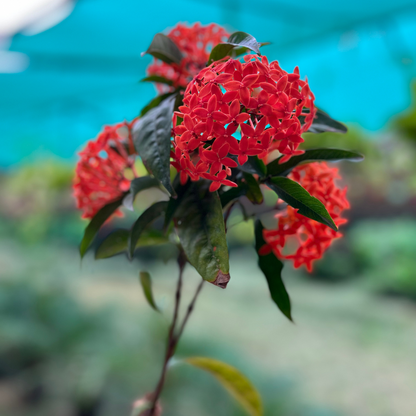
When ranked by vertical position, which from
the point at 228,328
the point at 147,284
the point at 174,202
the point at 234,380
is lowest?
the point at 228,328

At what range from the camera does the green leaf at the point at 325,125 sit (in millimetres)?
542

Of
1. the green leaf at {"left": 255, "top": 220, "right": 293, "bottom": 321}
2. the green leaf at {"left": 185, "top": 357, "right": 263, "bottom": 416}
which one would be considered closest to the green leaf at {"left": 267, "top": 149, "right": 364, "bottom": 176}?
the green leaf at {"left": 255, "top": 220, "right": 293, "bottom": 321}

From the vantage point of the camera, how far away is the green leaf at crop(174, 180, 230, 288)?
406 mm

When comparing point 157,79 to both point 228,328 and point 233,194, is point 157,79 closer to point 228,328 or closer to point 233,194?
point 233,194

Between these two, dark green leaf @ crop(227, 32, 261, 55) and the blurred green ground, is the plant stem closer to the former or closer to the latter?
the blurred green ground

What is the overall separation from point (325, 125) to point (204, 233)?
25 cm

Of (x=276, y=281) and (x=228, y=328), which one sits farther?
(x=228, y=328)

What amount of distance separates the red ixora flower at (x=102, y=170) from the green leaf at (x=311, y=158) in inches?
8.2

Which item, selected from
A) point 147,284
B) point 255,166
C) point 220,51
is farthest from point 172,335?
point 220,51

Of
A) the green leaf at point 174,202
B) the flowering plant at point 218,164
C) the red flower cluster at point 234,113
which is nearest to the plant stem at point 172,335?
the flowering plant at point 218,164

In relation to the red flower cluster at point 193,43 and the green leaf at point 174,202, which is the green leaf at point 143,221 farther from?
the red flower cluster at point 193,43

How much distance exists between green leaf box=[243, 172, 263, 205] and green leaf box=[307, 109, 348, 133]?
12 cm

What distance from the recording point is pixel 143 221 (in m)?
0.51

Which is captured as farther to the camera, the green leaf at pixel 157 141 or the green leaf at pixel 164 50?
the green leaf at pixel 164 50
